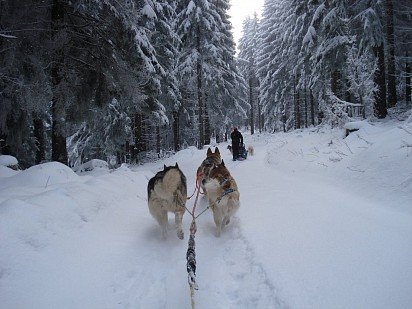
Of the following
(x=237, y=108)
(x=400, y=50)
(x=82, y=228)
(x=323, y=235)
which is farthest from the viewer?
(x=237, y=108)

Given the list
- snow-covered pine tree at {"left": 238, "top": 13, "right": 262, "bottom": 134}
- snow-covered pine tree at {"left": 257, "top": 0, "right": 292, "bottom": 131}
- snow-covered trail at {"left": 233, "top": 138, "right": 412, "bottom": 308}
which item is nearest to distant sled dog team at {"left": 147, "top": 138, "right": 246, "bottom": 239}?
snow-covered trail at {"left": 233, "top": 138, "right": 412, "bottom": 308}

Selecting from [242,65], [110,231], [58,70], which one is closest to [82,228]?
[110,231]

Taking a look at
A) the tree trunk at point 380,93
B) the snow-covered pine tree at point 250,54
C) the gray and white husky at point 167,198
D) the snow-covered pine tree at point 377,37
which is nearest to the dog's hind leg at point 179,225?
the gray and white husky at point 167,198

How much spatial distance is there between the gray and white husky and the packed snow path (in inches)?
15.0

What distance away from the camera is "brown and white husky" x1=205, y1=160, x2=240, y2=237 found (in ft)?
16.3

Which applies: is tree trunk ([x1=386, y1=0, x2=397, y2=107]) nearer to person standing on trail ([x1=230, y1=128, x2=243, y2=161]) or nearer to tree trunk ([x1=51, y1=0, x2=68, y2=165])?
person standing on trail ([x1=230, y1=128, x2=243, y2=161])

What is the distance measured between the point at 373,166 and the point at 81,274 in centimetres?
637

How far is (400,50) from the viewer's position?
1784 centimetres

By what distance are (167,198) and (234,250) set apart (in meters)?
1.49

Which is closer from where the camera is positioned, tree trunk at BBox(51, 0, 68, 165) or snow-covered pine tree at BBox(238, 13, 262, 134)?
tree trunk at BBox(51, 0, 68, 165)

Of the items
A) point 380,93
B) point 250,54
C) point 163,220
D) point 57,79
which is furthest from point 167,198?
point 250,54

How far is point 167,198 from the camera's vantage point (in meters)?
4.99

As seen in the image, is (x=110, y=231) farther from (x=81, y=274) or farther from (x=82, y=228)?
(x=81, y=274)

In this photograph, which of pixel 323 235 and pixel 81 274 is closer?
pixel 81 274
